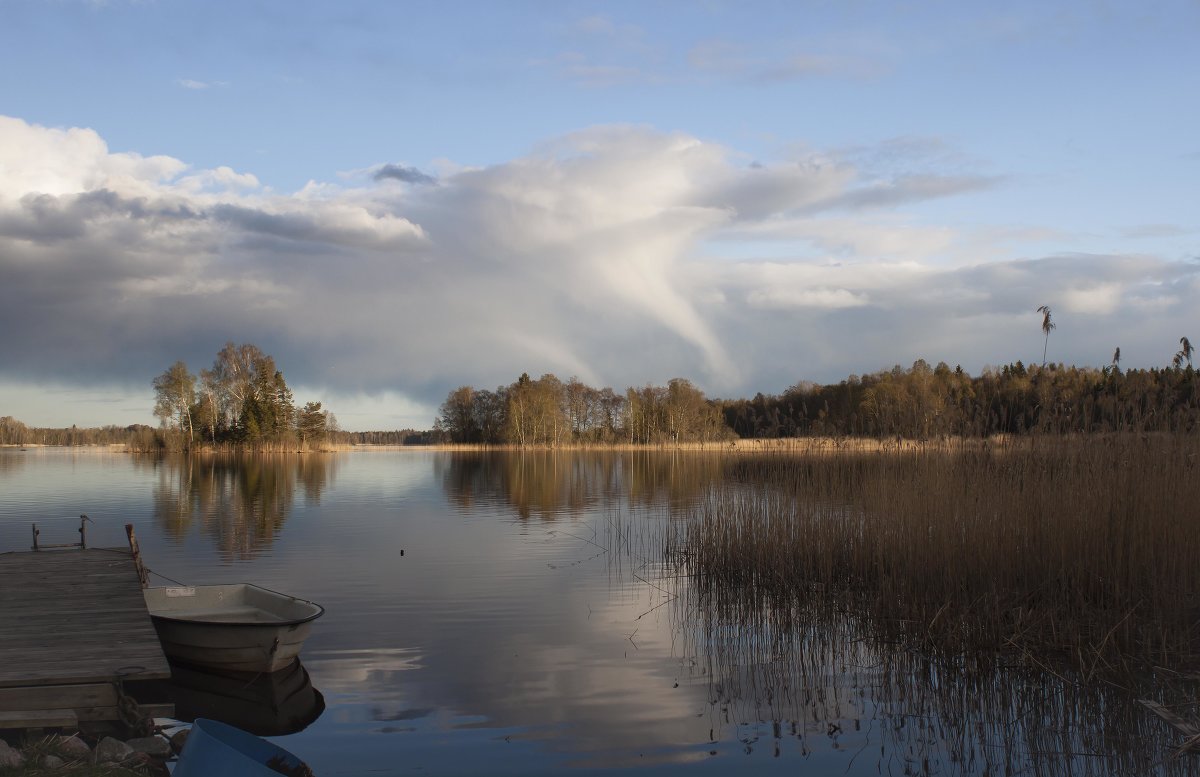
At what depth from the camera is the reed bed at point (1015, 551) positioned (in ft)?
28.0

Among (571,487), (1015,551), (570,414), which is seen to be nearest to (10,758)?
(1015,551)

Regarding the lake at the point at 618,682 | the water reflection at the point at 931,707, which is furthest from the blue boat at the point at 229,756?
the water reflection at the point at 931,707

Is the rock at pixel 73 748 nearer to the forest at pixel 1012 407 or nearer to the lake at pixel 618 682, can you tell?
the lake at pixel 618 682

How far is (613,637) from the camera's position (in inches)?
444

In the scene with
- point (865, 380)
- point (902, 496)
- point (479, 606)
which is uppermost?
point (865, 380)

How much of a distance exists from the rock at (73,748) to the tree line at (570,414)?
77384 mm

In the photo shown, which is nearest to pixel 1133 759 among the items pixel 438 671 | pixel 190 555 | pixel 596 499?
pixel 438 671

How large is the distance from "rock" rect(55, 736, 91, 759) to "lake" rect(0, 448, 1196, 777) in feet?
5.17

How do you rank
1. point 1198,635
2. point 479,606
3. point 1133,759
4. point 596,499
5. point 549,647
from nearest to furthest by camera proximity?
point 1133,759, point 1198,635, point 549,647, point 479,606, point 596,499

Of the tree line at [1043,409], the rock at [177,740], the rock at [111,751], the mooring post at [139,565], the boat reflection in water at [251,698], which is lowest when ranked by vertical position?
the boat reflection in water at [251,698]

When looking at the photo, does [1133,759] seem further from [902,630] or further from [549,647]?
[549,647]

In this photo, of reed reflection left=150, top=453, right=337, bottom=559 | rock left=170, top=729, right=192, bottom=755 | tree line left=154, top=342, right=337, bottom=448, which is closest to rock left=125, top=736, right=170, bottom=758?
rock left=170, top=729, right=192, bottom=755

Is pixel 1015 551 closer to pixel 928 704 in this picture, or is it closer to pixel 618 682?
pixel 928 704

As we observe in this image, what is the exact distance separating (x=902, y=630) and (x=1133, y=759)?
10.4ft
